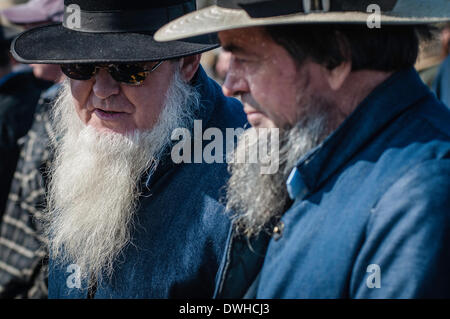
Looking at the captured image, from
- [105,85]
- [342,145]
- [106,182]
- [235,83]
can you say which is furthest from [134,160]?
[342,145]

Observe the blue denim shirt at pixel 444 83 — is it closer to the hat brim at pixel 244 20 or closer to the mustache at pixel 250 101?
the hat brim at pixel 244 20

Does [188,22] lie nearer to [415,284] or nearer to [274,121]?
[274,121]

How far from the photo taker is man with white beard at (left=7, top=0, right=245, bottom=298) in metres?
2.73

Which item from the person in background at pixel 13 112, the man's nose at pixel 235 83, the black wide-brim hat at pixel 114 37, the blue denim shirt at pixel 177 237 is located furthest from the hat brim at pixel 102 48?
the person in background at pixel 13 112

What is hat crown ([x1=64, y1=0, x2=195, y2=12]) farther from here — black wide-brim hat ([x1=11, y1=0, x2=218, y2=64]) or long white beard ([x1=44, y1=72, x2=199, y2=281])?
long white beard ([x1=44, y1=72, x2=199, y2=281])

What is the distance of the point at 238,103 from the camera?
323 centimetres

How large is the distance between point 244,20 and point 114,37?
100 cm

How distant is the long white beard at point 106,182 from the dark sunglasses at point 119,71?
179mm

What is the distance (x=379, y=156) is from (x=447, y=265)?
1.25 ft

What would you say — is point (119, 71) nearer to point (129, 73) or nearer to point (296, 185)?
point (129, 73)

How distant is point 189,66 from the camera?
3062mm
